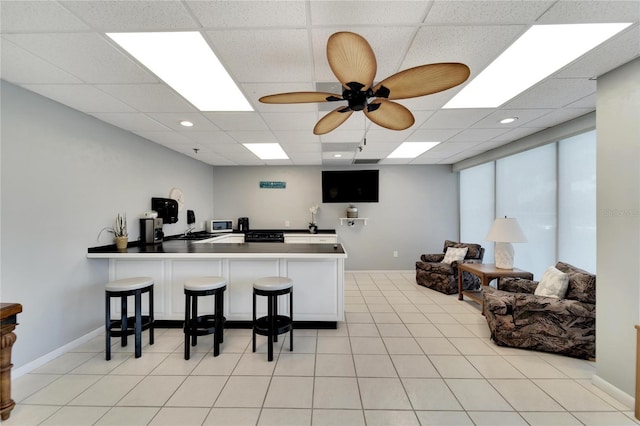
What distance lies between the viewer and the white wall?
226 centimetres

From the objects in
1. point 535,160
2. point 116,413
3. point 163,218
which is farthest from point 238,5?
point 535,160

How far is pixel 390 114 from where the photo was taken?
6.35 ft

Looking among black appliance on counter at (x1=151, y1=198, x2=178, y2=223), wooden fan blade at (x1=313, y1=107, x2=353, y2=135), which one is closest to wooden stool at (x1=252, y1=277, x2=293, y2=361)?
wooden fan blade at (x1=313, y1=107, x2=353, y2=135)

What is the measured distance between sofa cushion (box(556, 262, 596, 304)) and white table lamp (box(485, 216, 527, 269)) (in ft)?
2.84

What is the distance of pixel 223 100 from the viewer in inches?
103

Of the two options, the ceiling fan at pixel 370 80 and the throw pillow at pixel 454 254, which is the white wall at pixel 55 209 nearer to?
the ceiling fan at pixel 370 80

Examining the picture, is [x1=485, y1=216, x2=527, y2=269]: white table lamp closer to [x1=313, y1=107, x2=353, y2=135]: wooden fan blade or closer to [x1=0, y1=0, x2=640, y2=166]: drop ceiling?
[x1=0, y1=0, x2=640, y2=166]: drop ceiling

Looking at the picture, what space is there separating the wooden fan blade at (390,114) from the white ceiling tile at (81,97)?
2544 mm

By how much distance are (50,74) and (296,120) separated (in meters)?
2.20

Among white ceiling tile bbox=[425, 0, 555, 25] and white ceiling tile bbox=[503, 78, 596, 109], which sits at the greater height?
white ceiling tile bbox=[425, 0, 555, 25]

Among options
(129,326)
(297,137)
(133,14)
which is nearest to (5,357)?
(129,326)

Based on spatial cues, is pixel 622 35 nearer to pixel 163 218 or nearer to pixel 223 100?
pixel 223 100

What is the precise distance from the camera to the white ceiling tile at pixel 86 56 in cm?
169

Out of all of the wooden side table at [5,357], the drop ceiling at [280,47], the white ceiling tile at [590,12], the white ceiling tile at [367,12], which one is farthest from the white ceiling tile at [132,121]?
the white ceiling tile at [590,12]
